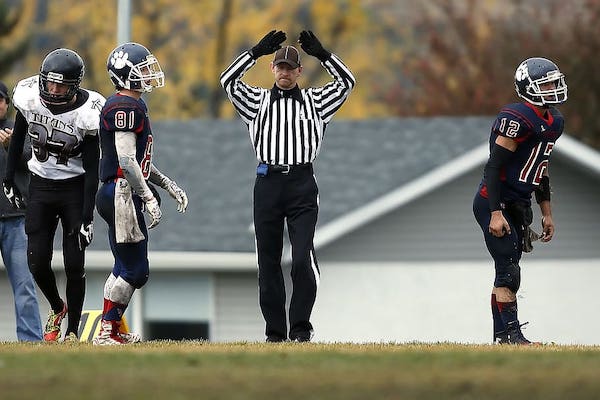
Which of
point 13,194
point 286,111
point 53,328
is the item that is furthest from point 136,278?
point 286,111

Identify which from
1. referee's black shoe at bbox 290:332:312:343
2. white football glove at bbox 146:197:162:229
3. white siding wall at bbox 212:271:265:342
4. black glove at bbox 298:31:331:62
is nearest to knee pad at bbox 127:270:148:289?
white football glove at bbox 146:197:162:229

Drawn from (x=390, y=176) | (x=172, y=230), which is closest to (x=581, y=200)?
(x=390, y=176)

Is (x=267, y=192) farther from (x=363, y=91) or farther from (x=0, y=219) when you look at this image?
(x=363, y=91)

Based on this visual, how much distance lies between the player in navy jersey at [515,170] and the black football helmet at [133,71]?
95.3 inches

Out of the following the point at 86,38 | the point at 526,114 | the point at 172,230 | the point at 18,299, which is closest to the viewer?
the point at 526,114

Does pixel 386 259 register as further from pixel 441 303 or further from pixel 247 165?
pixel 247 165

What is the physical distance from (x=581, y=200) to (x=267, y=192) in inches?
439

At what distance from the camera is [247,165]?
901 inches

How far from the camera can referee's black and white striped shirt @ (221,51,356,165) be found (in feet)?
37.9

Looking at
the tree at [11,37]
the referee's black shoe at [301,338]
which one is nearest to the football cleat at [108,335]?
the referee's black shoe at [301,338]

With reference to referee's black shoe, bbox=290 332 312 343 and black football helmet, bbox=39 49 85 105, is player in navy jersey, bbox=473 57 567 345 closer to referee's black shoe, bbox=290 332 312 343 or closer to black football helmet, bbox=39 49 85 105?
referee's black shoe, bbox=290 332 312 343

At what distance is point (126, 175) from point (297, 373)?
2452 millimetres

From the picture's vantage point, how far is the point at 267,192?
37.9 ft

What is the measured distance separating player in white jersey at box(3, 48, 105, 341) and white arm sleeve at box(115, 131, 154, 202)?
804 mm
